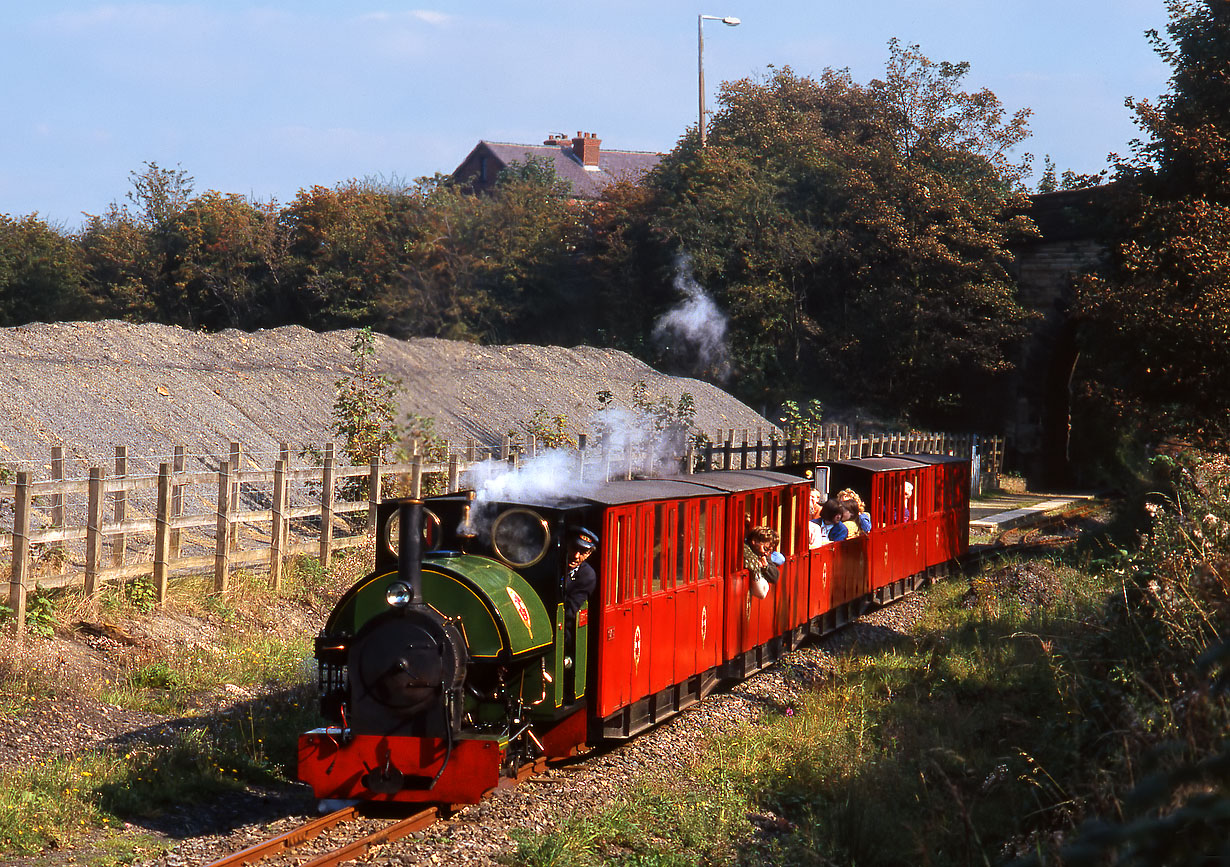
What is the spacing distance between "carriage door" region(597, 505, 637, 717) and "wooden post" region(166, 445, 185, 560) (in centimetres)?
562

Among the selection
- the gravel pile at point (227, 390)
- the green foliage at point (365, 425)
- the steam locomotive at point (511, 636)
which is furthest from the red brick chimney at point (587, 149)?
the steam locomotive at point (511, 636)

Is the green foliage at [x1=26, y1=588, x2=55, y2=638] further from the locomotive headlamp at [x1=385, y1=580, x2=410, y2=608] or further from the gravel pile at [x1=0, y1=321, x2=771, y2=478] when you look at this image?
the locomotive headlamp at [x1=385, y1=580, x2=410, y2=608]

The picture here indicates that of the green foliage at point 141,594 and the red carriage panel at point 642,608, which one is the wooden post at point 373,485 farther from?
the red carriage panel at point 642,608

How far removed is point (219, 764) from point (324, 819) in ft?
5.35

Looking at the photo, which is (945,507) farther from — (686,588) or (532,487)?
(532,487)

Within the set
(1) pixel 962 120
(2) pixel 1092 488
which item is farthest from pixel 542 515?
(1) pixel 962 120

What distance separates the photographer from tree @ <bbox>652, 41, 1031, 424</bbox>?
3691cm

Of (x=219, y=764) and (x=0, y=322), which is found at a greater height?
(x=0, y=322)

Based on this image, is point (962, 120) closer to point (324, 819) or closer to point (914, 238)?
point (914, 238)

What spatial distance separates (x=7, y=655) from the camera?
9.66 metres

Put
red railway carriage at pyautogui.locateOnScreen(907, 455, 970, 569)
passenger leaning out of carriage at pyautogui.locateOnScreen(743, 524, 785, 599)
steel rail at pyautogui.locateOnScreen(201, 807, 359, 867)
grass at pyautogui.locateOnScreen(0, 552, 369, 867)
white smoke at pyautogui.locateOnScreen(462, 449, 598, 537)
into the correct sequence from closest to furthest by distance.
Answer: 1. steel rail at pyautogui.locateOnScreen(201, 807, 359, 867)
2. grass at pyautogui.locateOnScreen(0, 552, 369, 867)
3. white smoke at pyautogui.locateOnScreen(462, 449, 598, 537)
4. passenger leaning out of carriage at pyautogui.locateOnScreen(743, 524, 785, 599)
5. red railway carriage at pyautogui.locateOnScreen(907, 455, 970, 569)

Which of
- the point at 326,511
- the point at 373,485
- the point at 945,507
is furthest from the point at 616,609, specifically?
the point at 945,507

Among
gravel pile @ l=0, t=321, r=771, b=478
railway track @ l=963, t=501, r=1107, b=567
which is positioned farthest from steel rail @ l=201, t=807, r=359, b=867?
railway track @ l=963, t=501, r=1107, b=567

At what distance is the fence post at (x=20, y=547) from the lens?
10.2 m
